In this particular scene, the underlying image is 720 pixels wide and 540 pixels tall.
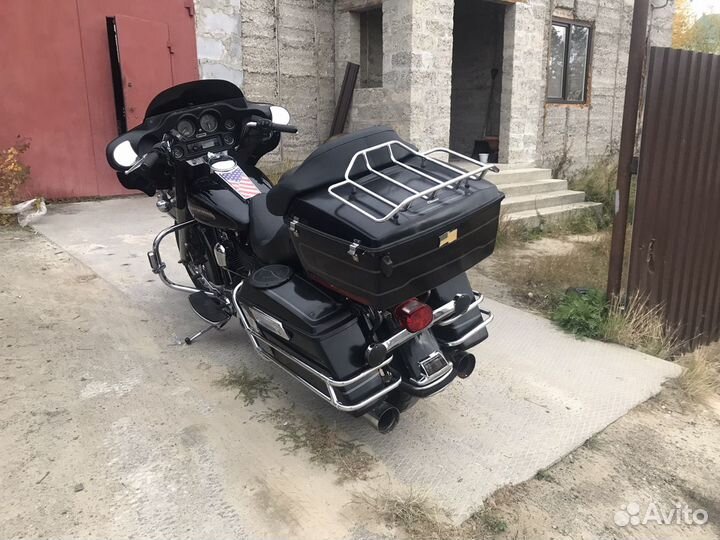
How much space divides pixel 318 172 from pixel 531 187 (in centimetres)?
661

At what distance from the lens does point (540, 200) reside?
7.86 m

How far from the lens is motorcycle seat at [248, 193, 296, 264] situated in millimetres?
2516

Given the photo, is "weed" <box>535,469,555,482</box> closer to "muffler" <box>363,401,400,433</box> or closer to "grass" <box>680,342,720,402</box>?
"muffler" <box>363,401,400,433</box>

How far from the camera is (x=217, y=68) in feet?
24.0

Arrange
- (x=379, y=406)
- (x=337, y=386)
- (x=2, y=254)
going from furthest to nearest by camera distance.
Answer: (x=2, y=254), (x=379, y=406), (x=337, y=386)

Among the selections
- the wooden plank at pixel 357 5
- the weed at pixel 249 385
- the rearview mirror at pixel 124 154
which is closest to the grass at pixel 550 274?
the weed at pixel 249 385

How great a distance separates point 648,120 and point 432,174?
2.11 m

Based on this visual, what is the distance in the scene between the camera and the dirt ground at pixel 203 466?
2062mm

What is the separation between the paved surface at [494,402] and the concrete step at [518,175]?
155 inches

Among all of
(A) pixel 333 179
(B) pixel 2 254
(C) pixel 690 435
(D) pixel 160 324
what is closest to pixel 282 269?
(A) pixel 333 179

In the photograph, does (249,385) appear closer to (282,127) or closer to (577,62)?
(282,127)

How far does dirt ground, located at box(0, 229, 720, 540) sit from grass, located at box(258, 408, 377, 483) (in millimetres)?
15

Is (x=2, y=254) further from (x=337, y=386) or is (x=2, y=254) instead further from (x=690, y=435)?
(x=690, y=435)

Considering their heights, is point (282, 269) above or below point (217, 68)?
below
